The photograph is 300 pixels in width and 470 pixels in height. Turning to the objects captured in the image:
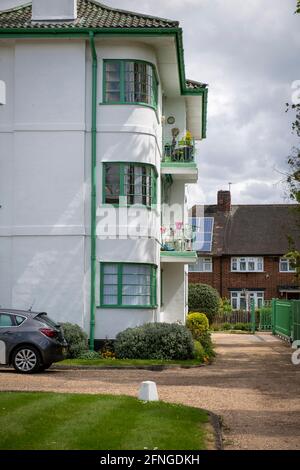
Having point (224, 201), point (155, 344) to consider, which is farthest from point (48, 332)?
point (224, 201)

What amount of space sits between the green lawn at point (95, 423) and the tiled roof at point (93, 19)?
13765 millimetres

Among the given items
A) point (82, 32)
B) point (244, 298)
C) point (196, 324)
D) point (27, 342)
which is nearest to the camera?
point (27, 342)

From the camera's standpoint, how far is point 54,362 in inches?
843

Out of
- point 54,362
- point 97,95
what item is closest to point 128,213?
point 97,95

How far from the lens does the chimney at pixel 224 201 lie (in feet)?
218

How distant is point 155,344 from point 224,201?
42.6m

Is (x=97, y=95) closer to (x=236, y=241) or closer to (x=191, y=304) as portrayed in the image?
(x=191, y=304)

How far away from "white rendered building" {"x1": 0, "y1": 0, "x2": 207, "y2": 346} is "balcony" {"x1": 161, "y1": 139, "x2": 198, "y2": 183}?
4101mm

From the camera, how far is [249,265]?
199 ft

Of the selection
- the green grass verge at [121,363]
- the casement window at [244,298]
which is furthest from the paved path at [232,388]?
the casement window at [244,298]

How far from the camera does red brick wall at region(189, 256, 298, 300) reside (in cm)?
5988

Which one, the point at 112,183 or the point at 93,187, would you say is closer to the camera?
the point at 93,187

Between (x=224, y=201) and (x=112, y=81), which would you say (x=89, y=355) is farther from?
(x=224, y=201)

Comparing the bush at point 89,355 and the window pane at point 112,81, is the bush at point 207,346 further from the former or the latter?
the window pane at point 112,81
